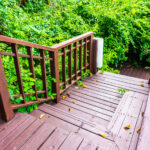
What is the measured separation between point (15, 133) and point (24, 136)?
0.13 metres

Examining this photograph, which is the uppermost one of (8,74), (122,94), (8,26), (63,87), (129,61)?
(8,26)

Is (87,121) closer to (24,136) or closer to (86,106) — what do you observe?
(86,106)

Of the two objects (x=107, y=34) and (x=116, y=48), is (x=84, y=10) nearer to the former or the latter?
(x=107, y=34)

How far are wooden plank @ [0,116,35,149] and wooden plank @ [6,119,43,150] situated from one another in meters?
0.04

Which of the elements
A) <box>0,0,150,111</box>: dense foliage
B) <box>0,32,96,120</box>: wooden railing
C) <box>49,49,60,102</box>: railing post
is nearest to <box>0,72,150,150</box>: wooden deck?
<box>0,32,96,120</box>: wooden railing

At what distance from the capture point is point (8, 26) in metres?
3.82

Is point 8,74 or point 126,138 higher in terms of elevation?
point 8,74

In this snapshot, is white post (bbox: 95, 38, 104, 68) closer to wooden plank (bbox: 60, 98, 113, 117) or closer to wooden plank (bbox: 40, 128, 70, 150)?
wooden plank (bbox: 60, 98, 113, 117)

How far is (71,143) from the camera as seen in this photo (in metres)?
1.86

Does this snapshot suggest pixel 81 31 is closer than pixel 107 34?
Yes

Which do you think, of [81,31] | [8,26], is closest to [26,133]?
[8,26]

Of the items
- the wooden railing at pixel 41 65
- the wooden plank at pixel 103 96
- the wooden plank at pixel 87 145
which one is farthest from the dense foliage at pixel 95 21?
the wooden plank at pixel 87 145

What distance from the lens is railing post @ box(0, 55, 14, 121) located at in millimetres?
1978

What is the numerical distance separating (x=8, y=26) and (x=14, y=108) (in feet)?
7.77
